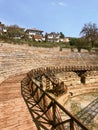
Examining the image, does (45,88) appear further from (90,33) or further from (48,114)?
(90,33)

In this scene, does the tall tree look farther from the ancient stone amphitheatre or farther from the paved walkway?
the paved walkway

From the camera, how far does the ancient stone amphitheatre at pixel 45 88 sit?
8.19 metres

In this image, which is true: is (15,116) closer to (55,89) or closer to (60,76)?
(55,89)

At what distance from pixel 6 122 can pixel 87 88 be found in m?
23.3

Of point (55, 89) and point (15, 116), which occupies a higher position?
point (15, 116)

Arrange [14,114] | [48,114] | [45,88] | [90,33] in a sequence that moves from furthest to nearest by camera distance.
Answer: [90,33]
[45,88]
[48,114]
[14,114]

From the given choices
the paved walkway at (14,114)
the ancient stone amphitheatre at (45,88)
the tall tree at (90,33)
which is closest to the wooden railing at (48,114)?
the ancient stone amphitheatre at (45,88)

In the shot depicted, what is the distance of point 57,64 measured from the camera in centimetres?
3806

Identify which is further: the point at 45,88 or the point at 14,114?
the point at 45,88

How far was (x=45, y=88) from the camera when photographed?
26.7 m

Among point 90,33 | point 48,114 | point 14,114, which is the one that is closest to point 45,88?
point 48,114

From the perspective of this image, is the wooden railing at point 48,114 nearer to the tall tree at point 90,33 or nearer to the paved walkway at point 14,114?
the paved walkway at point 14,114

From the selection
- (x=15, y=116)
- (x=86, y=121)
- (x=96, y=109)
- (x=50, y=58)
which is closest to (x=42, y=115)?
(x=15, y=116)

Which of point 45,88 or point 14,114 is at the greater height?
point 14,114
